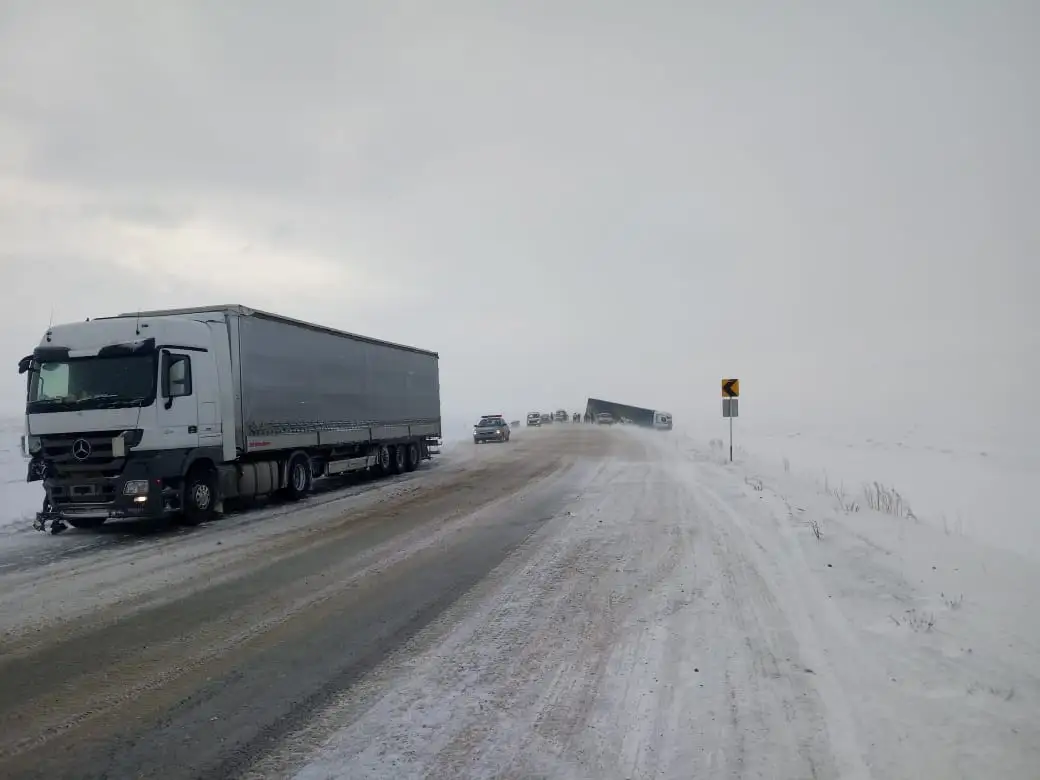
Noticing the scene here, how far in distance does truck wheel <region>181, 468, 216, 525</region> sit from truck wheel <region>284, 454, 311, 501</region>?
8.49 ft

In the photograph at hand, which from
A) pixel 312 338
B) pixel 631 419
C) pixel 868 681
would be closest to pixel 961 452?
A: pixel 312 338

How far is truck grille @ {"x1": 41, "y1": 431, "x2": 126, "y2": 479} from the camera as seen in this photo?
1145cm

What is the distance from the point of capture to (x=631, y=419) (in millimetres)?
77188

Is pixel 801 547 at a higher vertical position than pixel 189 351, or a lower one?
lower

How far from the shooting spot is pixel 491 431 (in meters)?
41.9

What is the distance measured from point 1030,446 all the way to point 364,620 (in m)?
36.5

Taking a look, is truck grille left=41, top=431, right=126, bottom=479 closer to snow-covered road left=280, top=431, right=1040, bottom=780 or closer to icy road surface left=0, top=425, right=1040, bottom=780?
icy road surface left=0, top=425, right=1040, bottom=780

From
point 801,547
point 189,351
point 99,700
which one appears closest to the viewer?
point 99,700

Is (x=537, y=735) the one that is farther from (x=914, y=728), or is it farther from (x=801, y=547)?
(x=801, y=547)

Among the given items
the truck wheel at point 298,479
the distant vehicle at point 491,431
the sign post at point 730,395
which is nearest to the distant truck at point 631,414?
the distant vehicle at point 491,431

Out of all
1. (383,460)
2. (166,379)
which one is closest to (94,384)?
(166,379)

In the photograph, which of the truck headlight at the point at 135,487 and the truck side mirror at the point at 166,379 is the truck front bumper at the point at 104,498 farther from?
the truck side mirror at the point at 166,379

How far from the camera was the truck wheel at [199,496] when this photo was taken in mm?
12617

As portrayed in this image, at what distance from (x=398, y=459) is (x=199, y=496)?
10.1 m
